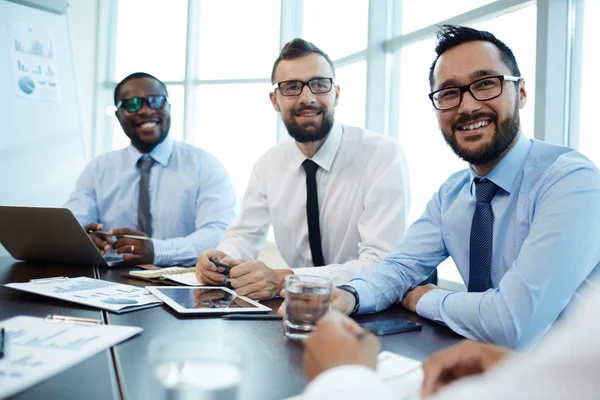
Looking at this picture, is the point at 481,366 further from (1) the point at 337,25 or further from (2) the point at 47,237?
(1) the point at 337,25

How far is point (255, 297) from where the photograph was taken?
4.76ft

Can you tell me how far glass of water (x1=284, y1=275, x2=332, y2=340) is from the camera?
41.4 inches

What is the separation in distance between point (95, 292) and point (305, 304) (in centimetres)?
69

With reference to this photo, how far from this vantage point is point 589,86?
2463mm

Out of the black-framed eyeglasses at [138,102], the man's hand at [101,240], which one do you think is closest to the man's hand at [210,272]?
the man's hand at [101,240]

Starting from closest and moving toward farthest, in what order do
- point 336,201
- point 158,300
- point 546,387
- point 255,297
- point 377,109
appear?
point 546,387, point 158,300, point 255,297, point 336,201, point 377,109

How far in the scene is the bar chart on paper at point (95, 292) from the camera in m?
1.26

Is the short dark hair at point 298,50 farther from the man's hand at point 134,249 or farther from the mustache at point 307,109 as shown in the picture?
the man's hand at point 134,249

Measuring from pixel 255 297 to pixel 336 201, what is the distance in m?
0.94

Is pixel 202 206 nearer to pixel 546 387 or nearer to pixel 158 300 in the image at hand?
pixel 158 300

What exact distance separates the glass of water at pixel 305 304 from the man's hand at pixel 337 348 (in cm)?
32

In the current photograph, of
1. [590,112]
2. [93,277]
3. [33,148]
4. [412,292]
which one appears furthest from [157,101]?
[590,112]

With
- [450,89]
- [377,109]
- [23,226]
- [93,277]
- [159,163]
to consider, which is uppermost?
[377,109]

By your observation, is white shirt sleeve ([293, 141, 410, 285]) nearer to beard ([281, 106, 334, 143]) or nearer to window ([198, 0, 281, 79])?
beard ([281, 106, 334, 143])
